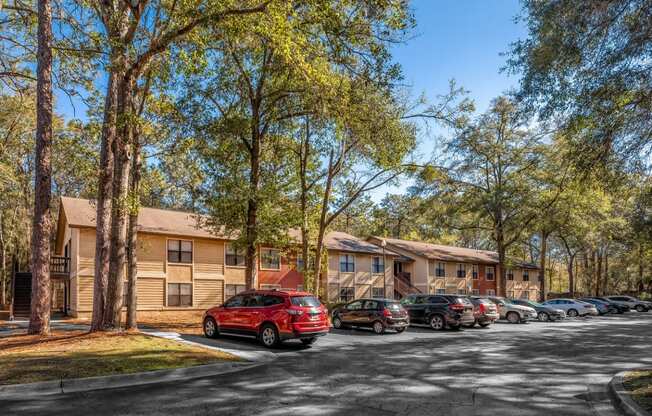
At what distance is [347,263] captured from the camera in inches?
1508

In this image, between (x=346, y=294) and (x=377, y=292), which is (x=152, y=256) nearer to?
(x=346, y=294)

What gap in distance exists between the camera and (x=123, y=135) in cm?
1573

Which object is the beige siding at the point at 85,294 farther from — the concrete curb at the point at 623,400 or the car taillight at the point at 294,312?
the concrete curb at the point at 623,400

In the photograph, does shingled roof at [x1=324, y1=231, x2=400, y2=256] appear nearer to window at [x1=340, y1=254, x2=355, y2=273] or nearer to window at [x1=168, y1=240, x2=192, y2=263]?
window at [x1=340, y1=254, x2=355, y2=273]

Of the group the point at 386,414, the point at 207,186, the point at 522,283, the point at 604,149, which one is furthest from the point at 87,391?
the point at 522,283

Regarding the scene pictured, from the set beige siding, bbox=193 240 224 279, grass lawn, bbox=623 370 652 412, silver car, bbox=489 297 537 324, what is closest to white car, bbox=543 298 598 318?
silver car, bbox=489 297 537 324

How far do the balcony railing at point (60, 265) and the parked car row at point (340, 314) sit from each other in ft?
45.4

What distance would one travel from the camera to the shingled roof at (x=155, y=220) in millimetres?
25219

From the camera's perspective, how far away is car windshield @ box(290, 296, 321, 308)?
14805mm

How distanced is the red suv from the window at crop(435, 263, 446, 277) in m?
31.2

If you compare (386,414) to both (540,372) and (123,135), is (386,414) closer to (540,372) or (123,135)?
(540,372)

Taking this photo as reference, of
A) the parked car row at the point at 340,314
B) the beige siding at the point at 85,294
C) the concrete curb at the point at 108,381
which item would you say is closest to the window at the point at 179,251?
the beige siding at the point at 85,294

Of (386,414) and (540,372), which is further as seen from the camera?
(540,372)

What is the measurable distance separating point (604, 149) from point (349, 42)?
23.7 ft
